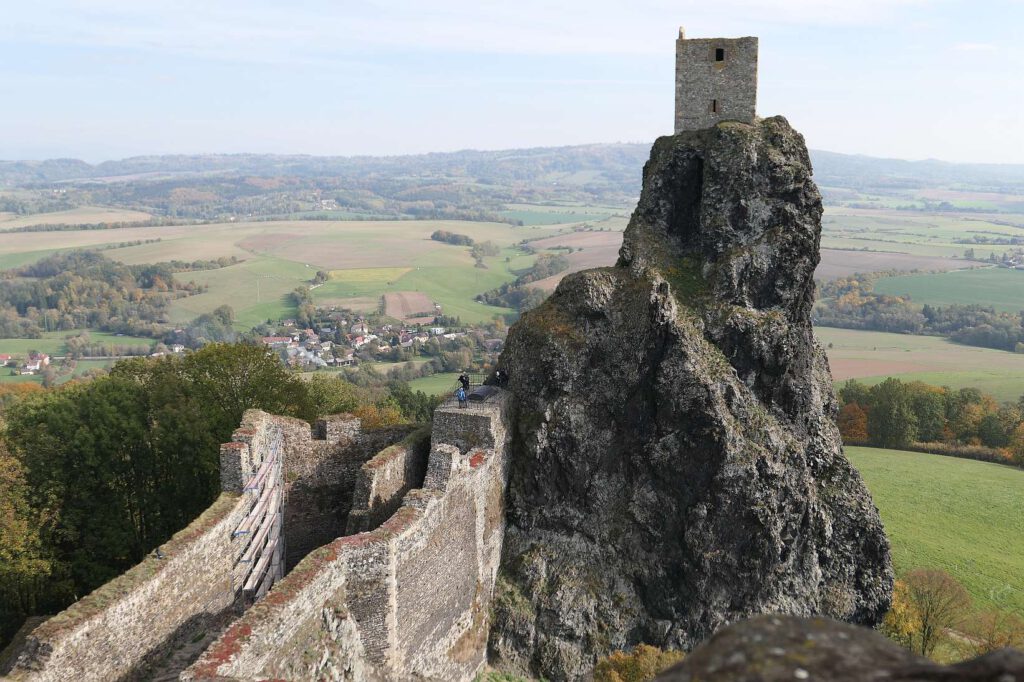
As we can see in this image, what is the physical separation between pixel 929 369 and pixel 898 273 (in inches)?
Result: 2969

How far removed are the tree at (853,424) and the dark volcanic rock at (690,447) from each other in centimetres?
4384

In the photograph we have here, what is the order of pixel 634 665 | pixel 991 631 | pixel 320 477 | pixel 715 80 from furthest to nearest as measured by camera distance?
pixel 991 631, pixel 715 80, pixel 320 477, pixel 634 665

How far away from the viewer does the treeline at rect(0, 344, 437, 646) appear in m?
26.0

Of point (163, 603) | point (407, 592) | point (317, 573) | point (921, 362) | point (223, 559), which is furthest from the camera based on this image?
point (921, 362)

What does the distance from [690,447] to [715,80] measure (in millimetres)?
13928

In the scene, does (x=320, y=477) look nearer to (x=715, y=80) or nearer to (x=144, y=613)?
(x=144, y=613)

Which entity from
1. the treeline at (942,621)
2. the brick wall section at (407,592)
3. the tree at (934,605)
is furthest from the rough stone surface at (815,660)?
the tree at (934,605)

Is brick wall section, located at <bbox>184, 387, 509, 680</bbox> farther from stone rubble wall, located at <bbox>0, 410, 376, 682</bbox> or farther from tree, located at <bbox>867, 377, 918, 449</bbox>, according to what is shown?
tree, located at <bbox>867, 377, 918, 449</bbox>

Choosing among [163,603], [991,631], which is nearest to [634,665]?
[163,603]

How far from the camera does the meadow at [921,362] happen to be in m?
83.6

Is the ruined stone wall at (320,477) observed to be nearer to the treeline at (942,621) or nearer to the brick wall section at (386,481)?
the brick wall section at (386,481)

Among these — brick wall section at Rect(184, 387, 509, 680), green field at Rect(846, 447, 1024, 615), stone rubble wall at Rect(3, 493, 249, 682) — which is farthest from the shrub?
green field at Rect(846, 447, 1024, 615)

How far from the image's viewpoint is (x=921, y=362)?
311 ft

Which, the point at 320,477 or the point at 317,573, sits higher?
the point at 317,573
